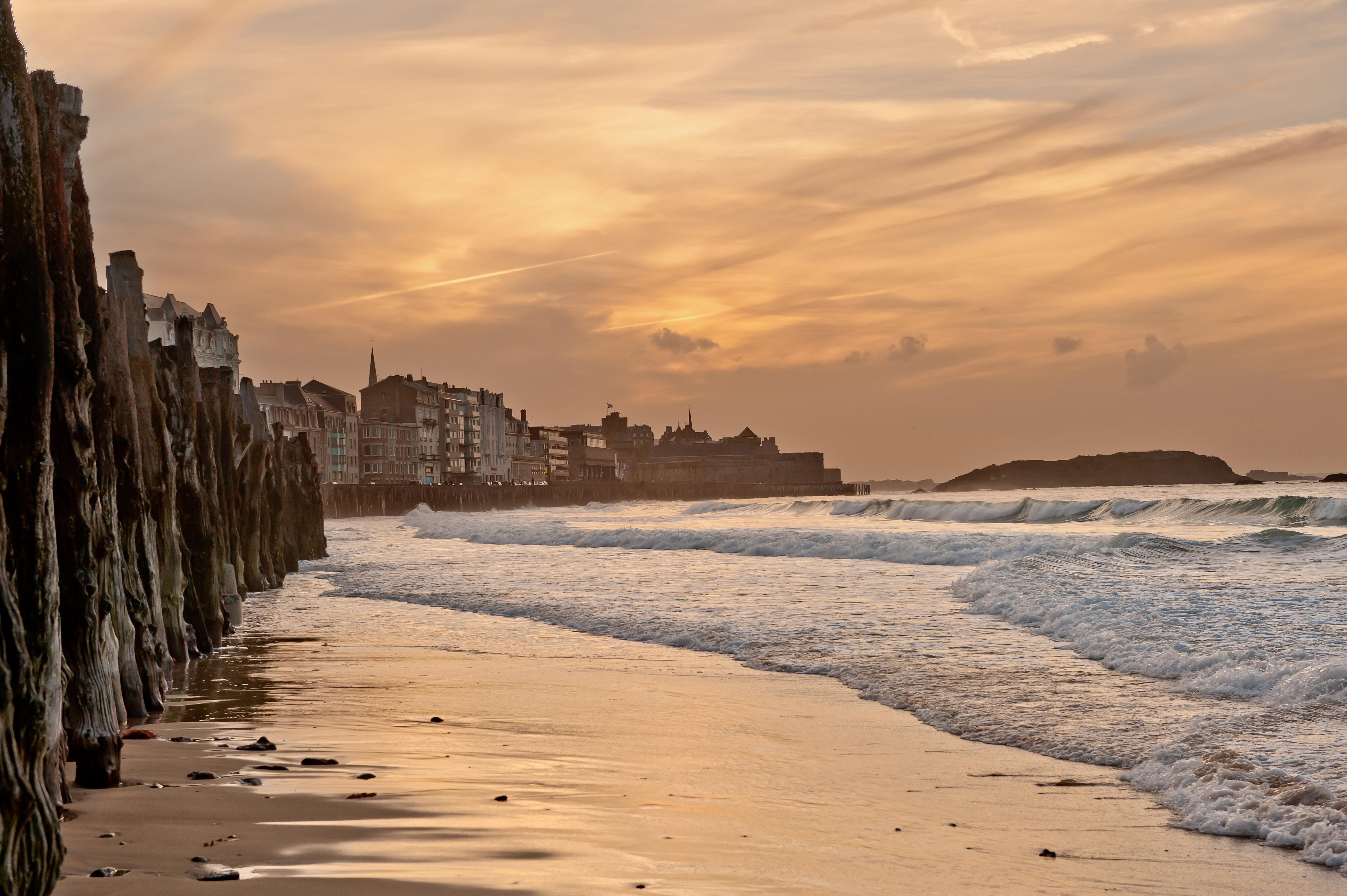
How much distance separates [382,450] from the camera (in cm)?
Answer: 12594

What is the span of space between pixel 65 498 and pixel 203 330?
286ft

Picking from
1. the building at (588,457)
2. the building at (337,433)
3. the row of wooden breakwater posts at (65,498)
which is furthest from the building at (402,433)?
the row of wooden breakwater posts at (65,498)

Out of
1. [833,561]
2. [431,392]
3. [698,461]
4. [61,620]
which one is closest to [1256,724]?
[61,620]

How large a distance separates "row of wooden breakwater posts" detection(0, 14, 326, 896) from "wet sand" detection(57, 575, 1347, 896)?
0.48 m

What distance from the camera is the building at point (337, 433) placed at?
4525 inches

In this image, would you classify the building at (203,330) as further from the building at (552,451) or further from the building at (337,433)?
the building at (552,451)

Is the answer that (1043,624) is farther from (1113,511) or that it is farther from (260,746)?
(1113,511)

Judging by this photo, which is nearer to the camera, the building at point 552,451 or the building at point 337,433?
the building at point 337,433

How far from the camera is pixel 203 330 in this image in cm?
8588

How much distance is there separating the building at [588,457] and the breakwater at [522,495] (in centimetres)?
1738

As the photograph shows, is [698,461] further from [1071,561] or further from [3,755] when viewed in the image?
[3,755]

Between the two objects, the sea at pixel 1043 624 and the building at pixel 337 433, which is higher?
the building at pixel 337 433

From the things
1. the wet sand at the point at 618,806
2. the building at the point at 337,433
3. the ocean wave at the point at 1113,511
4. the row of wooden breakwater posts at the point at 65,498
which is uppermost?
the building at the point at 337,433

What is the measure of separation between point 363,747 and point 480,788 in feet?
4.61
